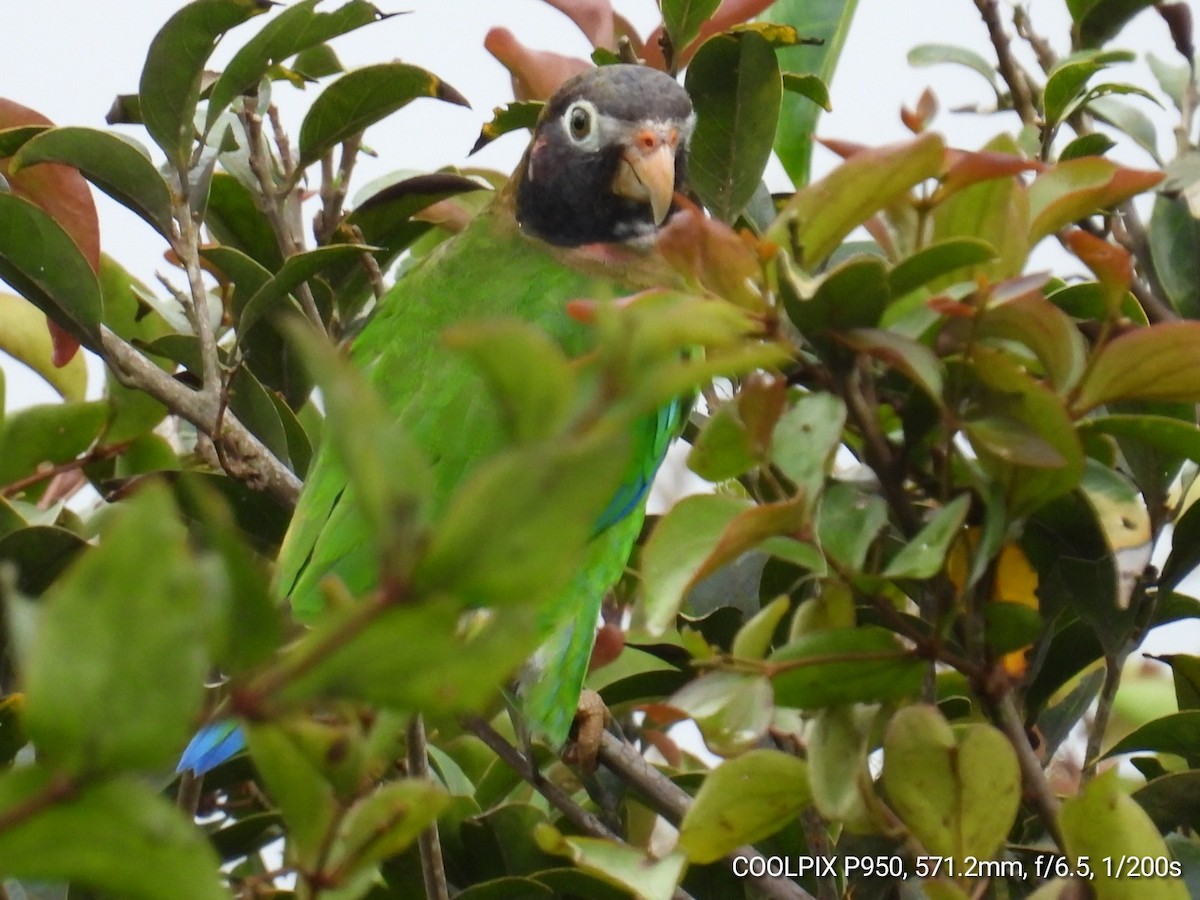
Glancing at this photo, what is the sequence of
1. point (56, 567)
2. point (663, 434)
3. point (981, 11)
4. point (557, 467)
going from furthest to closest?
point (663, 434), point (981, 11), point (56, 567), point (557, 467)

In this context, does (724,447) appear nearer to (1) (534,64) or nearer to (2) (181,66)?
(2) (181,66)

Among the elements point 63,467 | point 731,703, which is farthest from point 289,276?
point 731,703

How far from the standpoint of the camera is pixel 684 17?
1462 millimetres

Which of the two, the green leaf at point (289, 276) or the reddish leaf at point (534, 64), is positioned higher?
the reddish leaf at point (534, 64)

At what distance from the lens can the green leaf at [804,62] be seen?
5.18 ft

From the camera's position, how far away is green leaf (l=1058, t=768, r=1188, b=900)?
2.78 ft

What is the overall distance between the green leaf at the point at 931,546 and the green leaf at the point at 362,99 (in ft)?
2.86

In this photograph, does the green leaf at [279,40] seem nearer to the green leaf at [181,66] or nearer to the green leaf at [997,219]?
the green leaf at [181,66]

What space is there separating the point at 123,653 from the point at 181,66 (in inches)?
45.2

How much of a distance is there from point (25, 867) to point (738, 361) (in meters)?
0.28

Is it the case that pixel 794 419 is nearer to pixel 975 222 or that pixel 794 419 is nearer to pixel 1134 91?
pixel 975 222

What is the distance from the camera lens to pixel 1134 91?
4.68 feet

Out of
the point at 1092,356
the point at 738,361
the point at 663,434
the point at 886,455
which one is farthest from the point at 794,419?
the point at 663,434

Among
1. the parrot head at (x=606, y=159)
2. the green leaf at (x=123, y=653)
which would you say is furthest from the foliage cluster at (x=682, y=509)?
the parrot head at (x=606, y=159)
